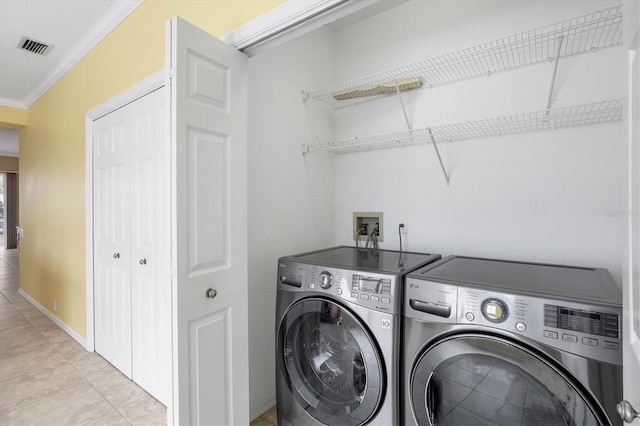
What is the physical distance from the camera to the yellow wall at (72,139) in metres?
1.74

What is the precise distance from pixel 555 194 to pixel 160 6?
2.50 m

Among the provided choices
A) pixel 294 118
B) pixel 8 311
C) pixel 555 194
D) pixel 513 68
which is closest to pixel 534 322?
pixel 555 194

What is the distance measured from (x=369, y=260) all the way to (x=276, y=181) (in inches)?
30.5

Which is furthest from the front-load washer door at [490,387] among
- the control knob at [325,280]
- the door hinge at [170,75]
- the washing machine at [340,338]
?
the door hinge at [170,75]

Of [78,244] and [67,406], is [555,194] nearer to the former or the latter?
[67,406]

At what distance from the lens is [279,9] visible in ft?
4.11

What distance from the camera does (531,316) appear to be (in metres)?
0.97

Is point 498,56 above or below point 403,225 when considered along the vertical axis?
above

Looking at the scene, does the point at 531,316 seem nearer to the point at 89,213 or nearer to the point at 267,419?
the point at 267,419

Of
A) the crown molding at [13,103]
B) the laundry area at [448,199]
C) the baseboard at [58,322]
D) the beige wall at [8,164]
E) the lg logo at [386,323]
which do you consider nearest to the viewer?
the laundry area at [448,199]

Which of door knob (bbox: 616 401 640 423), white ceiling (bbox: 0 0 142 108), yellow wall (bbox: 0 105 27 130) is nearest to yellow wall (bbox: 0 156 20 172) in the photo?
yellow wall (bbox: 0 105 27 130)

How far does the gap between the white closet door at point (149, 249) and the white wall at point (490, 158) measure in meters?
1.28

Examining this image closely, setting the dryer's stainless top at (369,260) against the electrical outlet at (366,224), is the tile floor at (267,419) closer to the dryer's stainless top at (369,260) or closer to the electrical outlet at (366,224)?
the dryer's stainless top at (369,260)

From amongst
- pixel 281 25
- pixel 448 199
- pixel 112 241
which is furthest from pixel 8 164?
pixel 448 199
